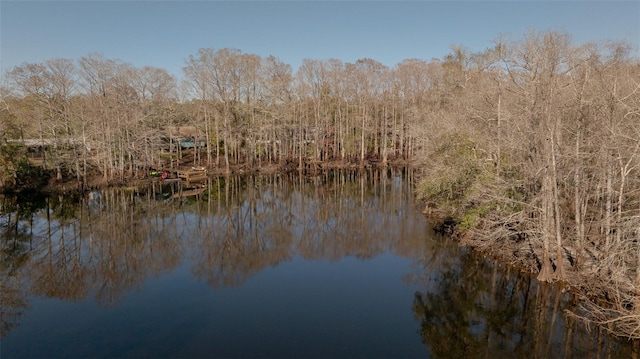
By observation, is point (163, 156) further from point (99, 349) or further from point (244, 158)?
point (99, 349)

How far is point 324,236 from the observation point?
23.8 m

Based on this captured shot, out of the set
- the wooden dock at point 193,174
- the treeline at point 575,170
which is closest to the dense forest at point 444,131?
the treeline at point 575,170

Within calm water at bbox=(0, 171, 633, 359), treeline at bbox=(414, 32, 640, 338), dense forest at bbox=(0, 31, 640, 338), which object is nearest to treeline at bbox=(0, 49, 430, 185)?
dense forest at bbox=(0, 31, 640, 338)

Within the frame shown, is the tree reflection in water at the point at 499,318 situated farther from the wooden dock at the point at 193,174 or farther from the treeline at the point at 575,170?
the wooden dock at the point at 193,174

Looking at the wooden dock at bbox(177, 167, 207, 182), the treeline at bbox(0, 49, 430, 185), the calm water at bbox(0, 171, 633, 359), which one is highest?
the treeline at bbox(0, 49, 430, 185)

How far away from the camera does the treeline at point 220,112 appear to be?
1478 inches

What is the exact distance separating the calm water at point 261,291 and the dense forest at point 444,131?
233 centimetres

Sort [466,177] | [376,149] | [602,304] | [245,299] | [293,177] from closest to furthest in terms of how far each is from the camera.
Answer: [602,304]
[245,299]
[466,177]
[293,177]
[376,149]

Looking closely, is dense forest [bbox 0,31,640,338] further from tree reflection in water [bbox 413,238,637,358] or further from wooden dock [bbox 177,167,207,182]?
wooden dock [bbox 177,167,207,182]

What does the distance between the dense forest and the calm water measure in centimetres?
233

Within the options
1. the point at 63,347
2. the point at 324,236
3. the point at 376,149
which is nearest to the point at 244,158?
the point at 376,149

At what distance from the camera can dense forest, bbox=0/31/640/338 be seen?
566 inches

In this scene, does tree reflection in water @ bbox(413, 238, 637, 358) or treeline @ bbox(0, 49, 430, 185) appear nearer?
tree reflection in water @ bbox(413, 238, 637, 358)

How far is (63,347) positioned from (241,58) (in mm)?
42915
